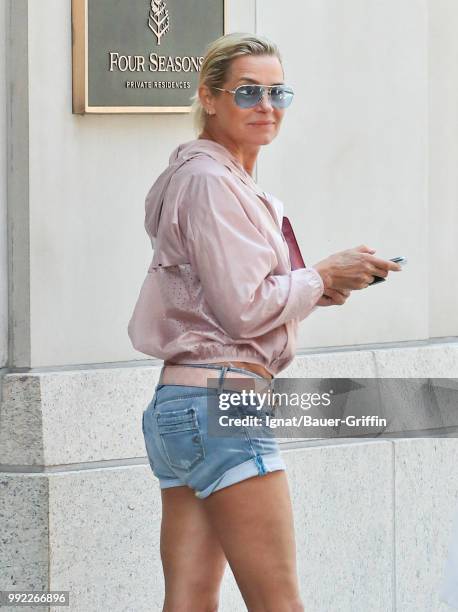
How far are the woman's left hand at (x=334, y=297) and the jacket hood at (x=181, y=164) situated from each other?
0.41m

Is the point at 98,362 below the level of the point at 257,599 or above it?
above

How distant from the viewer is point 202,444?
3.51 metres

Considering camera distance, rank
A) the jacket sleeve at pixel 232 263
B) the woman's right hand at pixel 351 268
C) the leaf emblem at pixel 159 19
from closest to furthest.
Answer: the jacket sleeve at pixel 232 263, the woman's right hand at pixel 351 268, the leaf emblem at pixel 159 19

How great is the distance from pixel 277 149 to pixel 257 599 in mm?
2593

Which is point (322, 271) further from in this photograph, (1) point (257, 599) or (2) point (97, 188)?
(2) point (97, 188)

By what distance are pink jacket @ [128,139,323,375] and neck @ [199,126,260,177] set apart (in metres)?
0.07

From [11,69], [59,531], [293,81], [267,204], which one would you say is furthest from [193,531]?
[293,81]

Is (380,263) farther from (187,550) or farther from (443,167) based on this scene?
(443,167)

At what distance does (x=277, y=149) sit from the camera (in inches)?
224

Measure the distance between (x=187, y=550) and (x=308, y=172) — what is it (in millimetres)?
2462

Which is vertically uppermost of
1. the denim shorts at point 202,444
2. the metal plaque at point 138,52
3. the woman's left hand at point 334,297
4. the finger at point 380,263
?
the metal plaque at point 138,52

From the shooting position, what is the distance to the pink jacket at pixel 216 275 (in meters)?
3.51

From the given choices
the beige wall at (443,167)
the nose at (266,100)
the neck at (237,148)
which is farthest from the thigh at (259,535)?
the beige wall at (443,167)

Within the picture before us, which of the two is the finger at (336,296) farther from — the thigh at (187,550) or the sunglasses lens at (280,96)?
the thigh at (187,550)
